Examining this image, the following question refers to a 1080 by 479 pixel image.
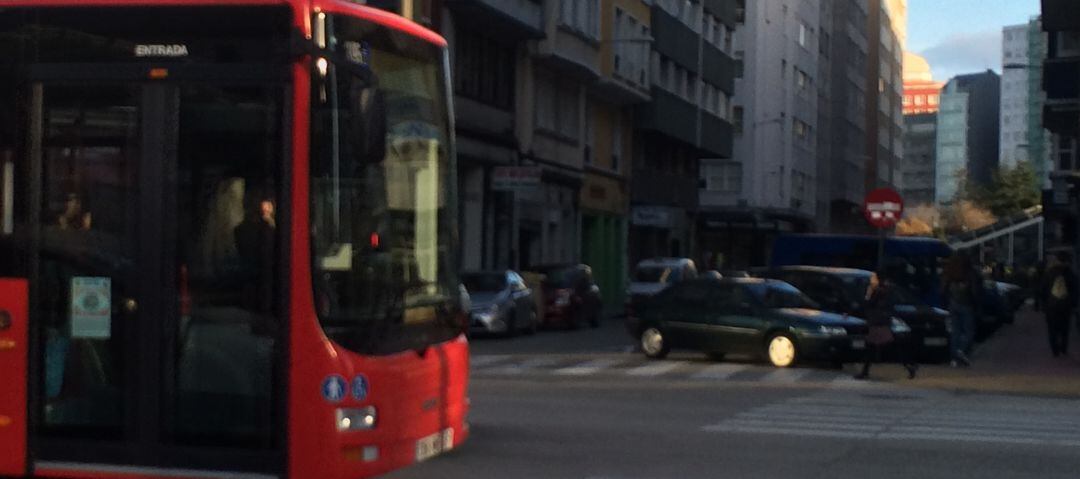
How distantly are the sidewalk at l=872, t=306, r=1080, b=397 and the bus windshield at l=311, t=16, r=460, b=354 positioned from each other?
13420mm

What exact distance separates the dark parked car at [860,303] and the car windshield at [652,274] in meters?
14.6

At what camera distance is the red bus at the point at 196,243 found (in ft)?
31.9

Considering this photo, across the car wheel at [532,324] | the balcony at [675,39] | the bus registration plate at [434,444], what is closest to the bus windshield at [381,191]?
the bus registration plate at [434,444]

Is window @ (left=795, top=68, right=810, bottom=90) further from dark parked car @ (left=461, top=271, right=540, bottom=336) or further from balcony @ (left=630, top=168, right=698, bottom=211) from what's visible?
dark parked car @ (left=461, top=271, right=540, bottom=336)

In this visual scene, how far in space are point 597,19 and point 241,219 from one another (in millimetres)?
44081

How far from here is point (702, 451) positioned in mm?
14320

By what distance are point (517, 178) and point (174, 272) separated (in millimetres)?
31568

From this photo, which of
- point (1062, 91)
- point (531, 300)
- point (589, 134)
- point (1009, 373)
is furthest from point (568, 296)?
point (1062, 91)

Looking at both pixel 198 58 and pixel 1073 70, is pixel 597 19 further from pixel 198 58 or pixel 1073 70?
pixel 198 58

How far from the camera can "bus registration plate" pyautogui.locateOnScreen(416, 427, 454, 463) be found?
1043cm

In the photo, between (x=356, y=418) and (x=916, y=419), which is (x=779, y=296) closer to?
(x=916, y=419)

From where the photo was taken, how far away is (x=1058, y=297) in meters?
30.5

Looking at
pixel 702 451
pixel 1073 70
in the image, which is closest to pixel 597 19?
pixel 1073 70

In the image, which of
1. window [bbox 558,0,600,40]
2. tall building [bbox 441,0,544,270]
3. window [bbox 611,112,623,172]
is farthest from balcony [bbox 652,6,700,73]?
tall building [bbox 441,0,544,270]
